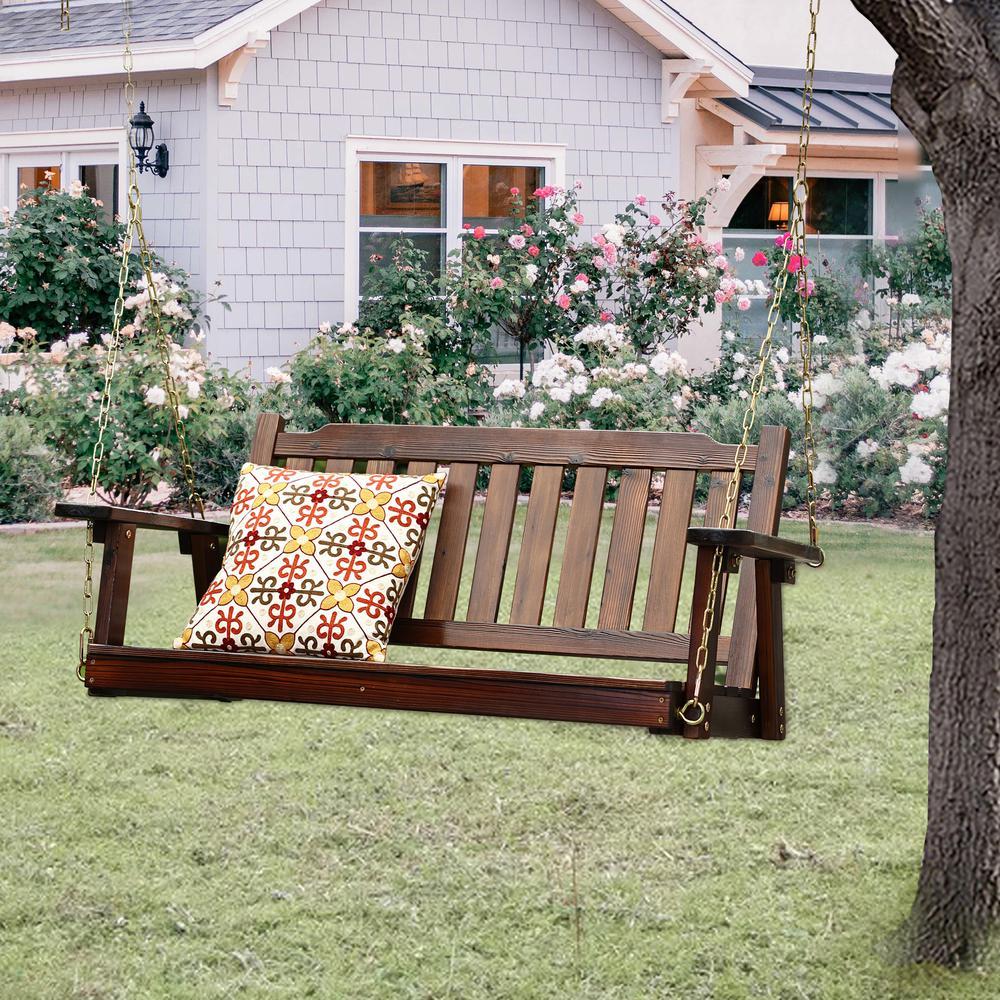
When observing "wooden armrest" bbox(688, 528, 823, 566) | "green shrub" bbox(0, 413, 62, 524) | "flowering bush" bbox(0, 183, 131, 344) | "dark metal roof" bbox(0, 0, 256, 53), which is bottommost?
"green shrub" bbox(0, 413, 62, 524)

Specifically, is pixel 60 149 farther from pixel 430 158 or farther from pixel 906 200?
pixel 906 200

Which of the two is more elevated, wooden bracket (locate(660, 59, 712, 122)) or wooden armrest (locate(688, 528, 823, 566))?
wooden bracket (locate(660, 59, 712, 122))

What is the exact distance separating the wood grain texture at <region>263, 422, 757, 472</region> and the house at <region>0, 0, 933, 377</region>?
6427 mm

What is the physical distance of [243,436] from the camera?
30.5 feet

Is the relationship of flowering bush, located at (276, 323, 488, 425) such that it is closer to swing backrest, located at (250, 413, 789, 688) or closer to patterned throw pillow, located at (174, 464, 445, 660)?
swing backrest, located at (250, 413, 789, 688)

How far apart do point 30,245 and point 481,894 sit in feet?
24.9

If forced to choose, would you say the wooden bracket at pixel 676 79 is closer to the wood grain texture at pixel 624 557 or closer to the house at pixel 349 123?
the house at pixel 349 123

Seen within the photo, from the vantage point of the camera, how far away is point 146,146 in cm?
1103

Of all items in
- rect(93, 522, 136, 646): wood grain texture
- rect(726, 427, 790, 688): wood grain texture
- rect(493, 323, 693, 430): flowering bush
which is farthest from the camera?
rect(493, 323, 693, 430): flowering bush

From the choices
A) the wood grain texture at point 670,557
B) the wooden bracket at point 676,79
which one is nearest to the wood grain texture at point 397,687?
the wood grain texture at point 670,557

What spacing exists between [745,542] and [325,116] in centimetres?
847

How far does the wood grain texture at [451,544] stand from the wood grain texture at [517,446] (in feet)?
0.23

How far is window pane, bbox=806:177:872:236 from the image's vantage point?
1390 cm

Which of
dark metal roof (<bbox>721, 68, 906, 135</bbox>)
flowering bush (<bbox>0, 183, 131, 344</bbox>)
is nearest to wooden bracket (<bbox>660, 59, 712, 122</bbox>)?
dark metal roof (<bbox>721, 68, 906, 135</bbox>)
